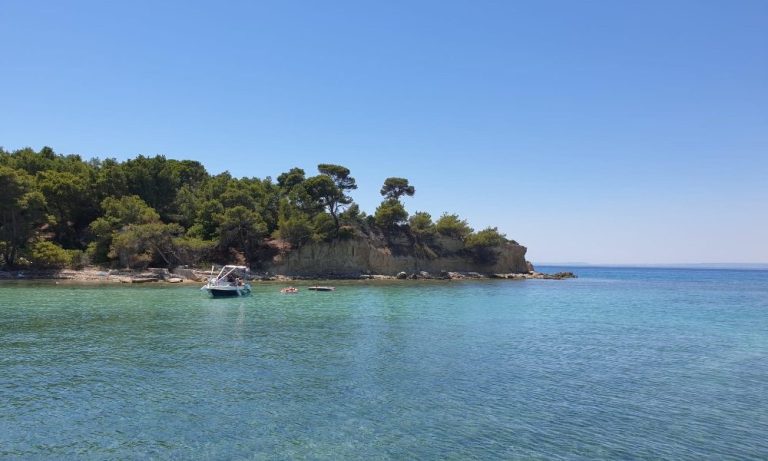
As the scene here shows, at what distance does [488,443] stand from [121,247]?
6080 centimetres

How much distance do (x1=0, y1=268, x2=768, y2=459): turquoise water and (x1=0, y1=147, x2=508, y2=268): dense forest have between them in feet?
111

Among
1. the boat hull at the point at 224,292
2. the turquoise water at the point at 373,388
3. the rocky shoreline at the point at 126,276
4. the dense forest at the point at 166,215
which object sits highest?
the dense forest at the point at 166,215

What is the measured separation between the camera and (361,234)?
81000 millimetres

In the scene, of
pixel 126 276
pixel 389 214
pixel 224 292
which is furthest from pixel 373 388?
pixel 389 214

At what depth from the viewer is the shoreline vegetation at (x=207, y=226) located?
61.0 meters

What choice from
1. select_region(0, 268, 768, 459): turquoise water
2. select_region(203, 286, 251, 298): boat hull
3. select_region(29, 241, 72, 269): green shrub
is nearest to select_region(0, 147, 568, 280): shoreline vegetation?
select_region(29, 241, 72, 269): green shrub

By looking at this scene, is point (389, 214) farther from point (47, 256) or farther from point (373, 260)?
point (47, 256)

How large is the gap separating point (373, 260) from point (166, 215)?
32850mm

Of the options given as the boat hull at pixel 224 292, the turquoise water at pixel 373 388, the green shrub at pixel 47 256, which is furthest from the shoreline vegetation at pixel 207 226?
the turquoise water at pixel 373 388

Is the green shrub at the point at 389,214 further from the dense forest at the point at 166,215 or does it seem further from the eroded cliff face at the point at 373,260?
the eroded cliff face at the point at 373,260

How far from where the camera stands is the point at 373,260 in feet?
267

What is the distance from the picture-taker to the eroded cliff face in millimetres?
74812

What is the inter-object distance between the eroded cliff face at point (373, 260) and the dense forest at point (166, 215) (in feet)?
5.40

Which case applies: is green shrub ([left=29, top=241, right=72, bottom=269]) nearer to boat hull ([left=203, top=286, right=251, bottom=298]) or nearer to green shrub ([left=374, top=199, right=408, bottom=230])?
boat hull ([left=203, top=286, right=251, bottom=298])
